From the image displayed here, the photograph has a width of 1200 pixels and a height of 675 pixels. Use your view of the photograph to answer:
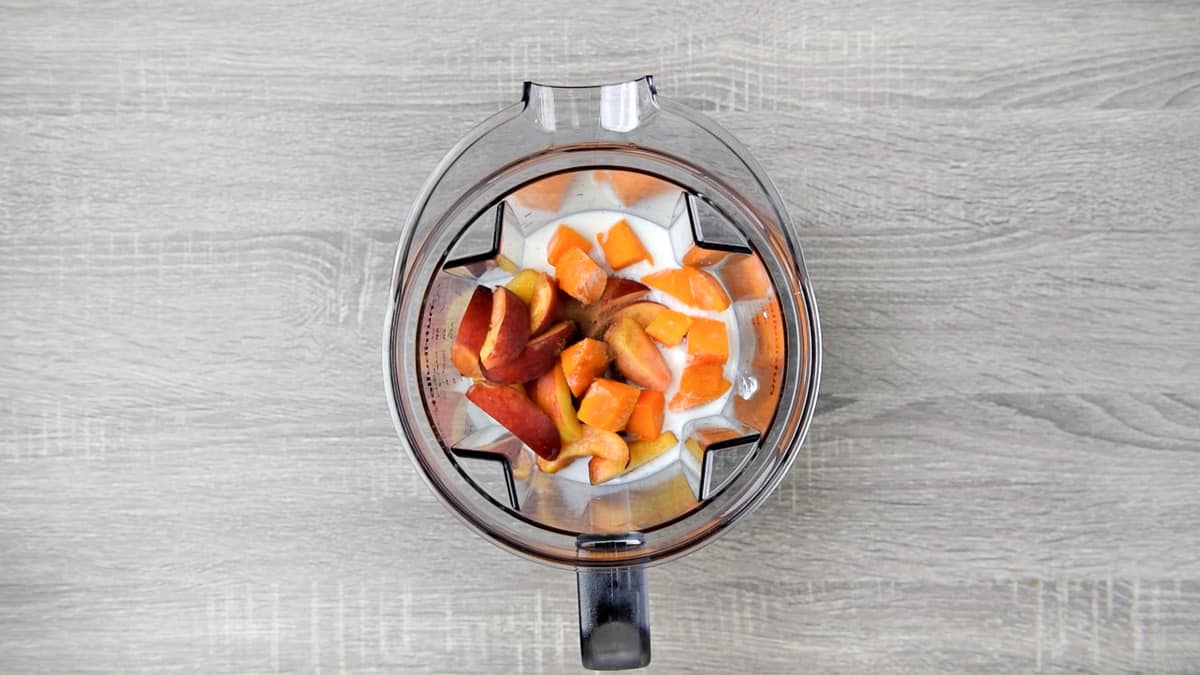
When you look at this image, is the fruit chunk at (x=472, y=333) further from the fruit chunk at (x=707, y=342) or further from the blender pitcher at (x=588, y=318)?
the fruit chunk at (x=707, y=342)

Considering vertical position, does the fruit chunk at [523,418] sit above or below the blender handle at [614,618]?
above

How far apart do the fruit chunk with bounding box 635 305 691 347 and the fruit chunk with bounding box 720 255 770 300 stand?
6cm

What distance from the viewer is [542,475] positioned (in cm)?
81

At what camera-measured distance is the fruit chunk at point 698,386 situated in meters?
0.79

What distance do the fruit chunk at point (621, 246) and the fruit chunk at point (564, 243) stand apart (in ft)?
0.05

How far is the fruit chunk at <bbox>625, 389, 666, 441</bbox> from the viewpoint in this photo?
2.58 ft

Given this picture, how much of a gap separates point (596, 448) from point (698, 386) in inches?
3.9

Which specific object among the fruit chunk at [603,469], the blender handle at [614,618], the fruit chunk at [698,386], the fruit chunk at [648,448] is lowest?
the blender handle at [614,618]

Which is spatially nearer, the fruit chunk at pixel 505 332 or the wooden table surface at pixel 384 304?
the fruit chunk at pixel 505 332

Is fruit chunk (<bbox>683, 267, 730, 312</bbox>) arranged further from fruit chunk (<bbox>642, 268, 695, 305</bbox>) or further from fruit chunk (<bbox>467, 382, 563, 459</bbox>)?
fruit chunk (<bbox>467, 382, 563, 459</bbox>)

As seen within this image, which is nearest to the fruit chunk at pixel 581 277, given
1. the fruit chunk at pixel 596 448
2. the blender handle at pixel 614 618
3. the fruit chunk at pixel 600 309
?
the fruit chunk at pixel 600 309

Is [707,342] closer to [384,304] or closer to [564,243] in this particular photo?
[564,243]

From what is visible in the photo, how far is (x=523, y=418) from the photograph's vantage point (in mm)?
774

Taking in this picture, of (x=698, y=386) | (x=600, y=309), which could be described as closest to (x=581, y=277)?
(x=600, y=309)
